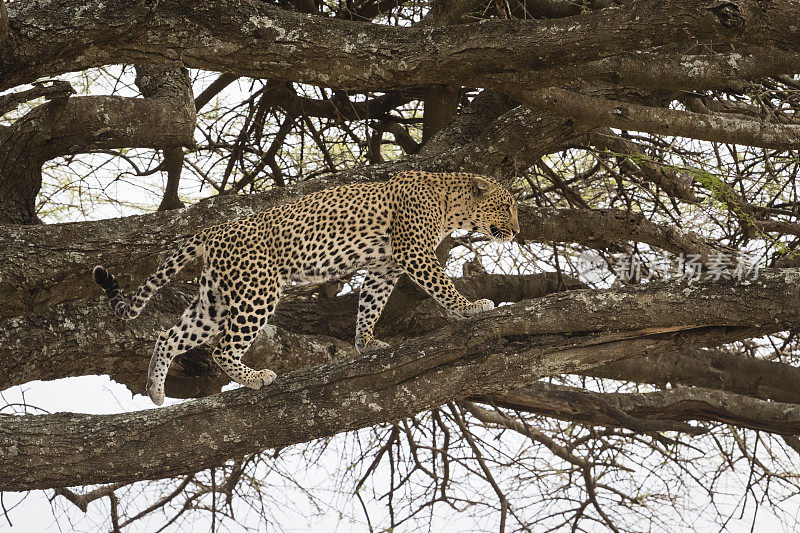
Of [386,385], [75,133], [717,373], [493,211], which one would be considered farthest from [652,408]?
[75,133]

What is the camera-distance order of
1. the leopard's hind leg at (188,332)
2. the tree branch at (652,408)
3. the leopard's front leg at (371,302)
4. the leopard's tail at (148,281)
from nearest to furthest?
the leopard's tail at (148,281) → the leopard's hind leg at (188,332) → the leopard's front leg at (371,302) → the tree branch at (652,408)

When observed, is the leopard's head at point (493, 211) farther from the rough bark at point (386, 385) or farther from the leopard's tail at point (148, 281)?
the leopard's tail at point (148, 281)

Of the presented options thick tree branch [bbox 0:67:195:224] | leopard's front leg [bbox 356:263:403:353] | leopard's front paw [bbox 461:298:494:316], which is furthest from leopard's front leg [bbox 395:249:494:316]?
thick tree branch [bbox 0:67:195:224]

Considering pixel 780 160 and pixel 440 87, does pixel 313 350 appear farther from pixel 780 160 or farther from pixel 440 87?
pixel 780 160

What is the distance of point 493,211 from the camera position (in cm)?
496

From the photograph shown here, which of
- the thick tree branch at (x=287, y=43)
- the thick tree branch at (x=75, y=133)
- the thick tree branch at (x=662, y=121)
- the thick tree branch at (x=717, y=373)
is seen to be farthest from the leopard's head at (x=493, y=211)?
the thick tree branch at (x=717, y=373)

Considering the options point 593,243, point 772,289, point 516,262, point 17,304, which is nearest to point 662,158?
point 593,243

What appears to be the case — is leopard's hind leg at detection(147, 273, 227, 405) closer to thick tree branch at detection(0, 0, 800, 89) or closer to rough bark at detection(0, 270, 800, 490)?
rough bark at detection(0, 270, 800, 490)

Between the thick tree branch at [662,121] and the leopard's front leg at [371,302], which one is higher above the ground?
the thick tree branch at [662,121]

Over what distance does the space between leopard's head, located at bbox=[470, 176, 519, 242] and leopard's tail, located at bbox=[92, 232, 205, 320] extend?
4.61 feet

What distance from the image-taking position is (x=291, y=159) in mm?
8156

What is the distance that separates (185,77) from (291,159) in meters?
1.83

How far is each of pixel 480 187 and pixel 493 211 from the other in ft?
0.51

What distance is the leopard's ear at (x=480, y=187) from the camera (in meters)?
4.89
